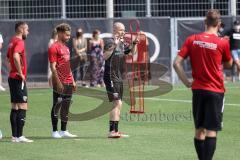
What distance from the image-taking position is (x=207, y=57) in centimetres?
994

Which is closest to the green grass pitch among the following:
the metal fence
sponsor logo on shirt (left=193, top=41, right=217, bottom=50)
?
sponsor logo on shirt (left=193, top=41, right=217, bottom=50)

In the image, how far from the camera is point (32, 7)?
2741cm

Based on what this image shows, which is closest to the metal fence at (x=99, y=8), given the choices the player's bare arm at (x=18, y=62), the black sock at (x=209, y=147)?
the player's bare arm at (x=18, y=62)

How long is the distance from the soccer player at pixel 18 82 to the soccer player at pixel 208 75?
3.85 m

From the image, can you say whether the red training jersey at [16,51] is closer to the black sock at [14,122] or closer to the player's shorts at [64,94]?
the black sock at [14,122]

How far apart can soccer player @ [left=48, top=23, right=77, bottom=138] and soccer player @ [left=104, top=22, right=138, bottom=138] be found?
654 millimetres

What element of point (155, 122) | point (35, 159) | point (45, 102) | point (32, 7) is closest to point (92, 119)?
point (155, 122)

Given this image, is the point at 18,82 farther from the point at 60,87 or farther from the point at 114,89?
the point at 114,89

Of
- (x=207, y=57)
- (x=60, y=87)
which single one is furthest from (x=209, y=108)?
(x=60, y=87)

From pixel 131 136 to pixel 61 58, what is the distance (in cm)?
180

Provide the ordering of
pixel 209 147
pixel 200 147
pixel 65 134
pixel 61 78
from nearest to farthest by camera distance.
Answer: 1. pixel 209 147
2. pixel 200 147
3. pixel 65 134
4. pixel 61 78

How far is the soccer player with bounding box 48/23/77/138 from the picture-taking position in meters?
13.5

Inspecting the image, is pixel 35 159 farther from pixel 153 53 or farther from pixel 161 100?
pixel 153 53

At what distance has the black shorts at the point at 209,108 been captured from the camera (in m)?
9.94
